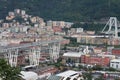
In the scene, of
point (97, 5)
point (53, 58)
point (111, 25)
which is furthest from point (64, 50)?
point (97, 5)

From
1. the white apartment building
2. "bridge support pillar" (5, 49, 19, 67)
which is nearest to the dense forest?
the white apartment building

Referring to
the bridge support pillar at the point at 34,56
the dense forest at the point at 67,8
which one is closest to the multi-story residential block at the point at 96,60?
the bridge support pillar at the point at 34,56

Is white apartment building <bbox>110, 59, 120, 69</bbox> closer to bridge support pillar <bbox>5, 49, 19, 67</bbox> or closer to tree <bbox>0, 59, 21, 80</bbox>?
bridge support pillar <bbox>5, 49, 19, 67</bbox>

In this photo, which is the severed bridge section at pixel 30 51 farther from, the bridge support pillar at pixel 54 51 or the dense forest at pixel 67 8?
the dense forest at pixel 67 8

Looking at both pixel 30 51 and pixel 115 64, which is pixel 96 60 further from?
pixel 30 51

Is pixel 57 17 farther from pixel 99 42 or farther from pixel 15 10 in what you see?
pixel 99 42
